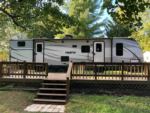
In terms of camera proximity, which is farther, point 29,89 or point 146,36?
point 146,36

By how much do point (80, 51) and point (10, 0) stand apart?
5866 mm

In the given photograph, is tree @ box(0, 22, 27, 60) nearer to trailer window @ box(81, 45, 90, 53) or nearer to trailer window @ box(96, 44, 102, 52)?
trailer window @ box(81, 45, 90, 53)

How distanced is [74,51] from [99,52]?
6.47 ft

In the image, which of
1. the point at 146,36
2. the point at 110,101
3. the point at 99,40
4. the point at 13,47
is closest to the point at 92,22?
the point at 146,36

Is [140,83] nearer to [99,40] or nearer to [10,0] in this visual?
[99,40]

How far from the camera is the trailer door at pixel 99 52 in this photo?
9891 millimetres

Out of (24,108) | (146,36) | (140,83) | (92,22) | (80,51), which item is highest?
(92,22)

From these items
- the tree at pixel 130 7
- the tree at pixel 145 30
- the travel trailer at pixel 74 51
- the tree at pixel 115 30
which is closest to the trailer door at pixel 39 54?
the travel trailer at pixel 74 51

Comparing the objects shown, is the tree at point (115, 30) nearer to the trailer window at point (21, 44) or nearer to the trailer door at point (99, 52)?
the trailer door at point (99, 52)

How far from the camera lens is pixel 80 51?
10180 millimetres

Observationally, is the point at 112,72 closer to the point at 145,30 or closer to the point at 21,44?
the point at 21,44

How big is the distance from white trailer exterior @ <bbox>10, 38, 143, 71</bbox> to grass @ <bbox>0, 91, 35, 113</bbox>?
15.2 feet

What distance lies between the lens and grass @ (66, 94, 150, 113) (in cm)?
450

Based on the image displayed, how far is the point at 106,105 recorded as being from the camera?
4.93m
